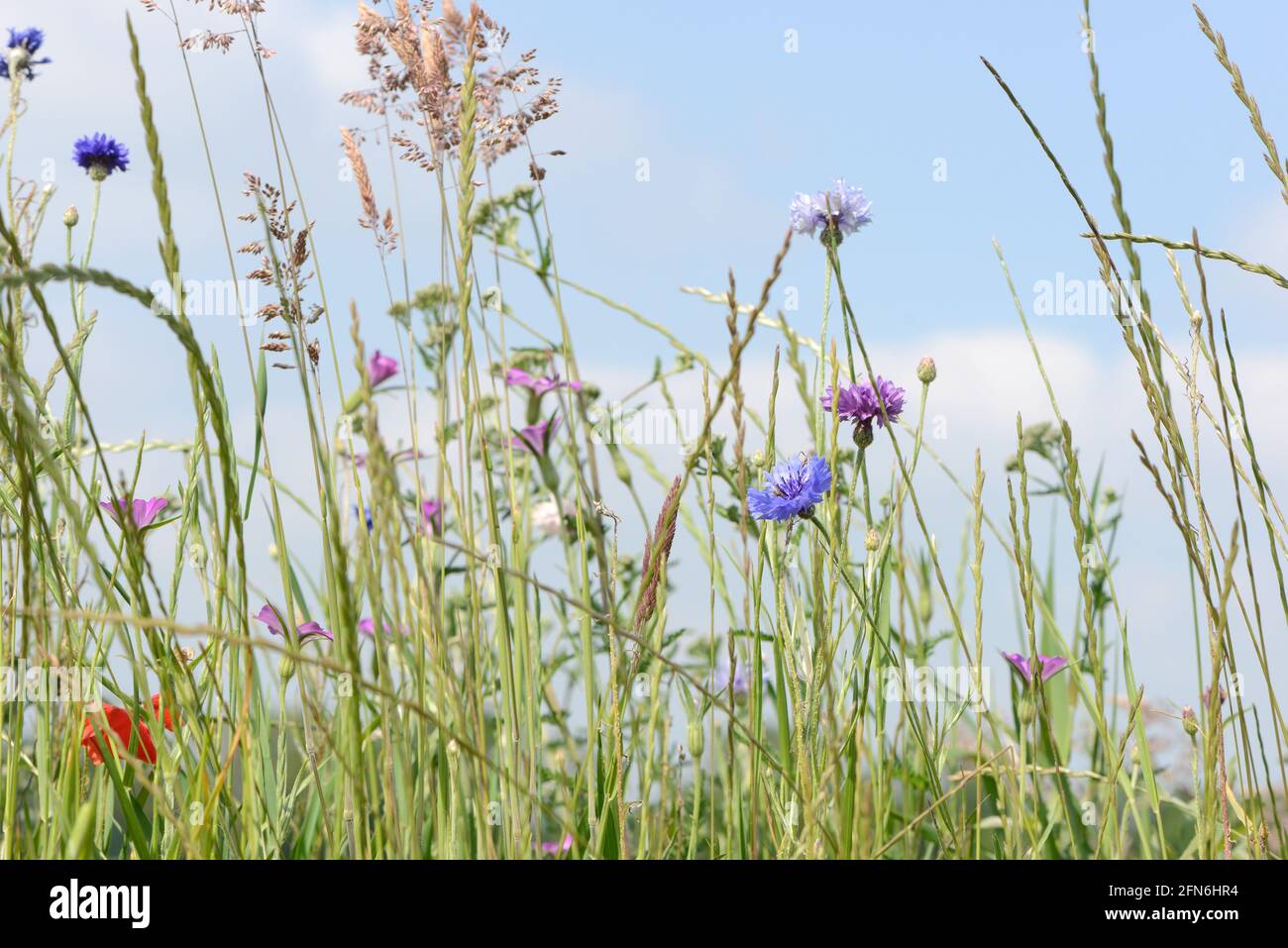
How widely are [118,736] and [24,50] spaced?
1101 millimetres

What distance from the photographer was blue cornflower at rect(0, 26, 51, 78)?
1690 millimetres

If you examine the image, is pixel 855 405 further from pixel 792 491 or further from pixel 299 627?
pixel 299 627

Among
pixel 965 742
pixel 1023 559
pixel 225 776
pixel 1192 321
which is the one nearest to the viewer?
pixel 225 776

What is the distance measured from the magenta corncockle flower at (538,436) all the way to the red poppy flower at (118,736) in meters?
0.86

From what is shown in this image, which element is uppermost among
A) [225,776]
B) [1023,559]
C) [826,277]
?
[826,277]

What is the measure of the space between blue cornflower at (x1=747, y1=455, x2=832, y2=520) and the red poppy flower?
2.07 ft

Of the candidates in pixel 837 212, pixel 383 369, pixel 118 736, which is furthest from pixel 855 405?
pixel 383 369

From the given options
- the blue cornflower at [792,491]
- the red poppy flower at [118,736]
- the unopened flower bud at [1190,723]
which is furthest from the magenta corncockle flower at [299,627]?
the unopened flower bud at [1190,723]

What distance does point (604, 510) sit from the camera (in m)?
0.98

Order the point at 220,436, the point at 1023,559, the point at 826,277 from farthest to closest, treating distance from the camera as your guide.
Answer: the point at 826,277, the point at 1023,559, the point at 220,436

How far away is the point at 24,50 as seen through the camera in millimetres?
1737
